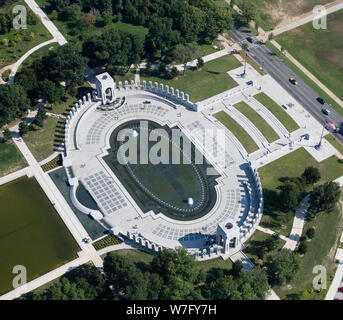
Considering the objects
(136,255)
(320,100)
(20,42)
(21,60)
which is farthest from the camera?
(20,42)

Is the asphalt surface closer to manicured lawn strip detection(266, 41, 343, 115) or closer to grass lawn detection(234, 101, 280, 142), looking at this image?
manicured lawn strip detection(266, 41, 343, 115)

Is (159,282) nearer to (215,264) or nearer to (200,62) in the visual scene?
(215,264)

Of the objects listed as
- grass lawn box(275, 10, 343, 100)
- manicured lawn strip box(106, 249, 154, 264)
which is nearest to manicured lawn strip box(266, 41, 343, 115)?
grass lawn box(275, 10, 343, 100)

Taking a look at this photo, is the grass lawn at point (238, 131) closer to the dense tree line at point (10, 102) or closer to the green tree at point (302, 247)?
the green tree at point (302, 247)

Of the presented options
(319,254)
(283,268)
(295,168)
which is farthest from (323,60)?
(283,268)

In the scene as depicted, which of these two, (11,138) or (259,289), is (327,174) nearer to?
(259,289)
